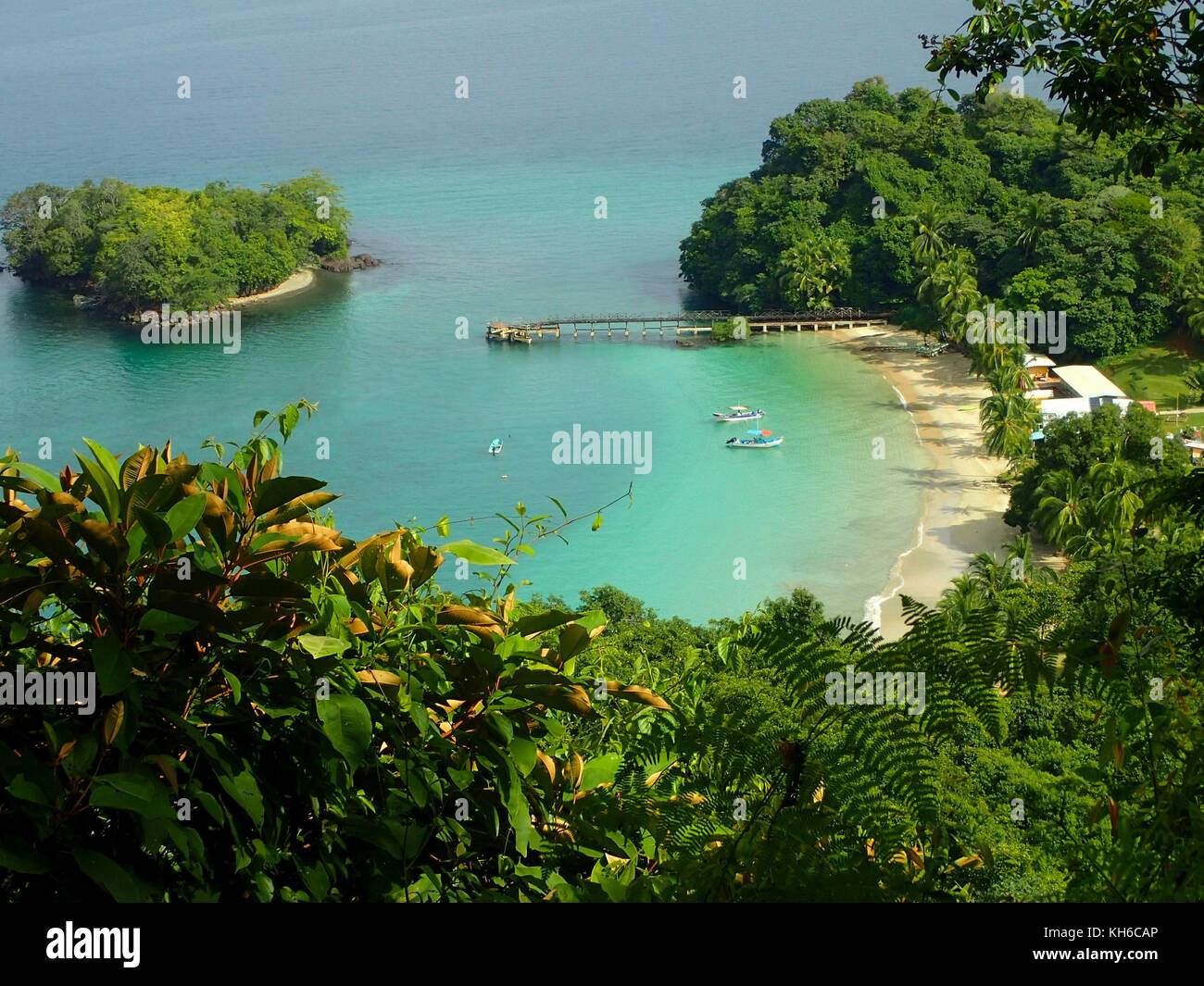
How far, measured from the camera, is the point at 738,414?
41.3 metres

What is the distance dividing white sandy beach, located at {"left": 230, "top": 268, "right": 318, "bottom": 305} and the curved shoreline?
2200 cm

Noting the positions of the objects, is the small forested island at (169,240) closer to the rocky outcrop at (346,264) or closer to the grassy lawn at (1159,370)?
the rocky outcrop at (346,264)

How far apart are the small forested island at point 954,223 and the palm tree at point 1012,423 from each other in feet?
22.1

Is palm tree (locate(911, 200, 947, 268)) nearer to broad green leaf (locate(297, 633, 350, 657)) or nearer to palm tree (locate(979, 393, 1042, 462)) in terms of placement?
palm tree (locate(979, 393, 1042, 462))

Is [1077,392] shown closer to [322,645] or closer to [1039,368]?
[1039,368]

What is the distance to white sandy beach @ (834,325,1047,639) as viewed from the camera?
30.6m

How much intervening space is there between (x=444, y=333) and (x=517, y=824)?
162 feet

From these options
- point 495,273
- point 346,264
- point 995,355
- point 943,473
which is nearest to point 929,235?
point 995,355

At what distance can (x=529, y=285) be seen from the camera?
56969 mm

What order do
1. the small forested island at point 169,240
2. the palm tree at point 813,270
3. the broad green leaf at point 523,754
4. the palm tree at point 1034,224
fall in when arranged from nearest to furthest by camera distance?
1. the broad green leaf at point 523,754
2. the palm tree at point 1034,224
3. the palm tree at point 813,270
4. the small forested island at point 169,240

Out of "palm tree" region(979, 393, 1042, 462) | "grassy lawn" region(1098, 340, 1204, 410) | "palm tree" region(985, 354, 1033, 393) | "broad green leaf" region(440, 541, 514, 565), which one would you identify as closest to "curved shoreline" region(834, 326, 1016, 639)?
"palm tree" region(979, 393, 1042, 462)

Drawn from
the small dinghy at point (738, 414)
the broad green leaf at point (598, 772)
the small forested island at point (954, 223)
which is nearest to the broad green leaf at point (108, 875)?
the broad green leaf at point (598, 772)

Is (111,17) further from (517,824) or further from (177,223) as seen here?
(517,824)

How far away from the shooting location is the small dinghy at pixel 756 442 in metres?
39.4
